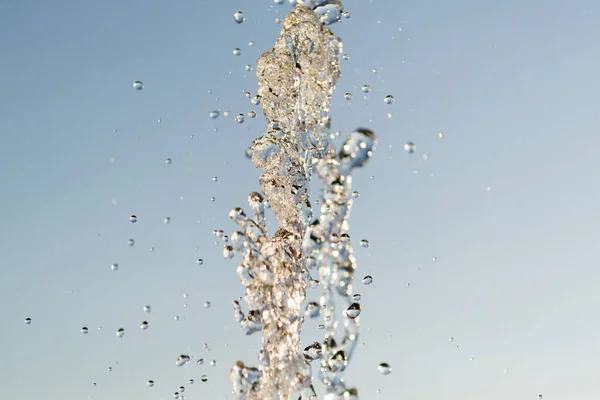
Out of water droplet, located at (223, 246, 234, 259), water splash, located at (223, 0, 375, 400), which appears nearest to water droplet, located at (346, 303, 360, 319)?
water splash, located at (223, 0, 375, 400)

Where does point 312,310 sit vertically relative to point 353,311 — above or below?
above

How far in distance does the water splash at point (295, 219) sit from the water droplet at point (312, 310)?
0.25 metres

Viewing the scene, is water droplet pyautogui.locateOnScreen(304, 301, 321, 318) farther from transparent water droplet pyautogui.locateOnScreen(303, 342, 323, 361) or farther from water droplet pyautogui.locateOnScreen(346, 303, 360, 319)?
water droplet pyautogui.locateOnScreen(346, 303, 360, 319)

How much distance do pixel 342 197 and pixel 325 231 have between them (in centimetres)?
27

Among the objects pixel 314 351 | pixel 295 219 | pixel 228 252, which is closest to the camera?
pixel 314 351

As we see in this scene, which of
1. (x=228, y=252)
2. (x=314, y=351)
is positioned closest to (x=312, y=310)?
(x=314, y=351)

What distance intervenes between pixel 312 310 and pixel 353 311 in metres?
0.58

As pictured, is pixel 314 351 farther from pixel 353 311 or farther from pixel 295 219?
pixel 295 219

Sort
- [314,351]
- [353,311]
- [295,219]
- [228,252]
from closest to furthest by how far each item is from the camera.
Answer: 1. [353,311]
2. [314,351]
3. [228,252]
4. [295,219]

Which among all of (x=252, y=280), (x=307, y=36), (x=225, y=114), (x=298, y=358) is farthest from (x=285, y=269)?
(x=307, y=36)

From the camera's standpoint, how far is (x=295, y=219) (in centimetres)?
641

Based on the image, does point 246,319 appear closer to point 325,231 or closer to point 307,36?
point 325,231

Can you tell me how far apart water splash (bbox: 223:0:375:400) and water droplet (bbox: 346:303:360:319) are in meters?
0.06

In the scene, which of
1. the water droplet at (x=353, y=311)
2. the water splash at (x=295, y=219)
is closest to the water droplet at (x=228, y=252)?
the water splash at (x=295, y=219)
